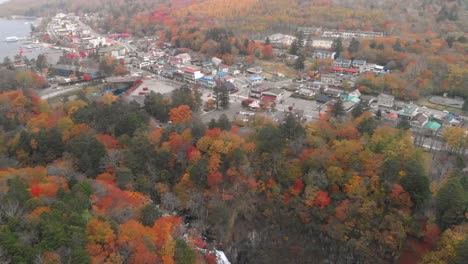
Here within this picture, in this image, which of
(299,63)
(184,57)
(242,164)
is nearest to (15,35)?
(184,57)

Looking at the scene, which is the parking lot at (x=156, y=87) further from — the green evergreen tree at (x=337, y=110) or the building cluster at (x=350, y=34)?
the building cluster at (x=350, y=34)

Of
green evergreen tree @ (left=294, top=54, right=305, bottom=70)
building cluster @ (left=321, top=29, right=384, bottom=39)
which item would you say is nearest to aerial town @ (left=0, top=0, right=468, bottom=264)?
green evergreen tree @ (left=294, top=54, right=305, bottom=70)

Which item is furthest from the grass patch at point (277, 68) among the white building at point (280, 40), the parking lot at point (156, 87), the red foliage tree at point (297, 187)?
the red foliage tree at point (297, 187)

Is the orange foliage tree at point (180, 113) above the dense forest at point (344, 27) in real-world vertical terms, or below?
below

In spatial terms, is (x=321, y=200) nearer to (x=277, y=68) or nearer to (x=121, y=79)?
(x=121, y=79)

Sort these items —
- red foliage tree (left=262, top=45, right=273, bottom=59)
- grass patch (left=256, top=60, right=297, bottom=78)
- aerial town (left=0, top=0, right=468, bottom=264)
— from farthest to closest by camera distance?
red foliage tree (left=262, top=45, right=273, bottom=59) < grass patch (left=256, top=60, right=297, bottom=78) < aerial town (left=0, top=0, right=468, bottom=264)

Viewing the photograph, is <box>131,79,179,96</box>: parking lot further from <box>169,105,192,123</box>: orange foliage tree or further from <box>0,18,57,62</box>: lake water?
<box>0,18,57,62</box>: lake water

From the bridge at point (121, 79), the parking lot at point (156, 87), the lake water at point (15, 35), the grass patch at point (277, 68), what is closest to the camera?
the parking lot at point (156, 87)
